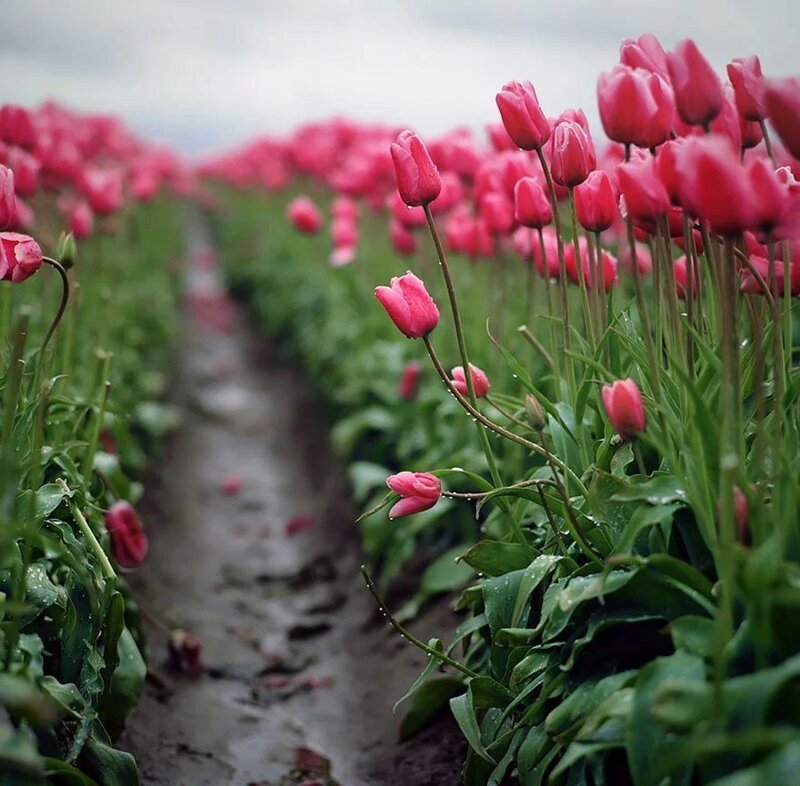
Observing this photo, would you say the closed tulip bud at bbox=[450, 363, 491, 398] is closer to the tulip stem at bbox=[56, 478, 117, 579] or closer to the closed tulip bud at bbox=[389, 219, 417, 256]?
the tulip stem at bbox=[56, 478, 117, 579]

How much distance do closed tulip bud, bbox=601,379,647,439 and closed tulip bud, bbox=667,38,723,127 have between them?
44 cm

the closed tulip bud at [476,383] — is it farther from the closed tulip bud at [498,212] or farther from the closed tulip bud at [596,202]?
the closed tulip bud at [498,212]

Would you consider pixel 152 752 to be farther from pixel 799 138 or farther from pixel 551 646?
pixel 799 138

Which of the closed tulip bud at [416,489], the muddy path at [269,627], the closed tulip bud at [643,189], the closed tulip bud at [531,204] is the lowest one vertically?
the muddy path at [269,627]

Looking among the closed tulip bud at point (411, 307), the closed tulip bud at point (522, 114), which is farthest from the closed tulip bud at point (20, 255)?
the closed tulip bud at point (522, 114)

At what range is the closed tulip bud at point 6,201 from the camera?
1.89 metres

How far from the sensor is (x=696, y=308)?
6.47 ft

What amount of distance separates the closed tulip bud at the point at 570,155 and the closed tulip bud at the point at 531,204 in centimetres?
17

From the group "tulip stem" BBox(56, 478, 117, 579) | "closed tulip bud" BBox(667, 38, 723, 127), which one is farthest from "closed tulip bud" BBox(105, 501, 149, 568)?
"closed tulip bud" BBox(667, 38, 723, 127)

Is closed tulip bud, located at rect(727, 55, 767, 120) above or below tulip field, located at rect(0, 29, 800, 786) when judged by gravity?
above

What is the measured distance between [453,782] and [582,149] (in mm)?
1282

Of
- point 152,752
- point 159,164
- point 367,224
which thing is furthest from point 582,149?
point 159,164

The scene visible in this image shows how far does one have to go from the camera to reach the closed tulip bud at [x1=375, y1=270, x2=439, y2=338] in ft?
5.96

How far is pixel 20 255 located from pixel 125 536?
75 centimetres
